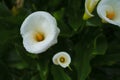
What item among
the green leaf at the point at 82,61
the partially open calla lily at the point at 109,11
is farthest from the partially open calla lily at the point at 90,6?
the green leaf at the point at 82,61

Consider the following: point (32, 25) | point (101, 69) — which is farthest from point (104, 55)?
point (32, 25)

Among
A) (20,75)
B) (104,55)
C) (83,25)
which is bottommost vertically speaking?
(20,75)

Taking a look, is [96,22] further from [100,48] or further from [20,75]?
[20,75]

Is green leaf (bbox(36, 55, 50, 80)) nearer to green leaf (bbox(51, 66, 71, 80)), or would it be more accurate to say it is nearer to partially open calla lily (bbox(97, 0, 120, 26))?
green leaf (bbox(51, 66, 71, 80))

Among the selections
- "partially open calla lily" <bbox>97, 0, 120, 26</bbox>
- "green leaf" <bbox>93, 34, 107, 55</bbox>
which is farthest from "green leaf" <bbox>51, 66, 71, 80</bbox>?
"partially open calla lily" <bbox>97, 0, 120, 26</bbox>

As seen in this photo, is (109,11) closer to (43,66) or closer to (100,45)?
(100,45)

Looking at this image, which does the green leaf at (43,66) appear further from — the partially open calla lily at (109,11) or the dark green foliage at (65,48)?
the partially open calla lily at (109,11)
